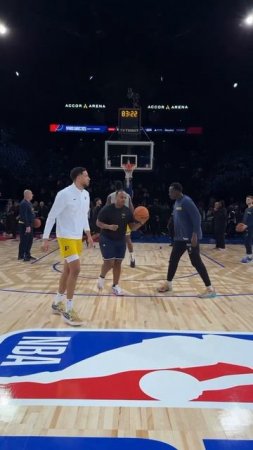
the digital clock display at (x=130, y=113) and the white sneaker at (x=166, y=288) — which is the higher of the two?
the digital clock display at (x=130, y=113)

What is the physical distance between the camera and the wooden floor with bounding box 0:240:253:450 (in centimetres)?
268

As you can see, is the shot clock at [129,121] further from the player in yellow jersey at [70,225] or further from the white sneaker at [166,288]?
the player in yellow jersey at [70,225]

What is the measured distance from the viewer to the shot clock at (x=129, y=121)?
17266mm

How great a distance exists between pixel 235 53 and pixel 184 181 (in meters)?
12.4

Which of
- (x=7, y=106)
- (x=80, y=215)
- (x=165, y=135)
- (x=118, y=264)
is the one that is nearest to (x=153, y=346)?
(x=80, y=215)

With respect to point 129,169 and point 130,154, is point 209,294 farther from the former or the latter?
point 130,154

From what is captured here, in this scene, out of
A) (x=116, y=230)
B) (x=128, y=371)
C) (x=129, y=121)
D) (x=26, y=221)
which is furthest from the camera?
(x=129, y=121)

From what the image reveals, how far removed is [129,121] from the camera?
1731 centimetres

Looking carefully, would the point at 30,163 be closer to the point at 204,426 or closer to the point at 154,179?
the point at 154,179

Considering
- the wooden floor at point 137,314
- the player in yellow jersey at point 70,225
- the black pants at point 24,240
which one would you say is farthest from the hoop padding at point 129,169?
the player in yellow jersey at point 70,225

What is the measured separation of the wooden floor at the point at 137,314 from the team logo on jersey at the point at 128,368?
6.7 inches

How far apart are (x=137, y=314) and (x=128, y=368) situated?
195 cm

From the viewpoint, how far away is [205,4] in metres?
11.1

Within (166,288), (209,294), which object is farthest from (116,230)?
(209,294)
